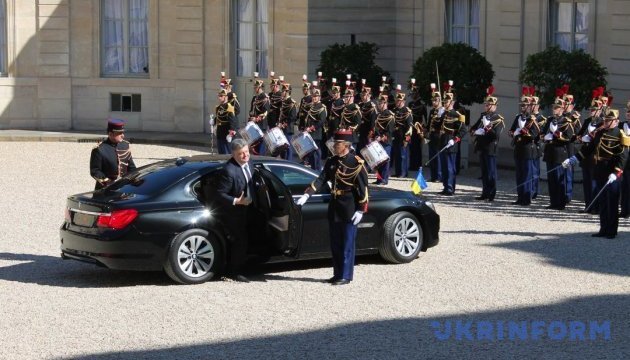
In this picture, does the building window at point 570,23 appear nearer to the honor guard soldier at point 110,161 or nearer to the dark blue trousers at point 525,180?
the dark blue trousers at point 525,180

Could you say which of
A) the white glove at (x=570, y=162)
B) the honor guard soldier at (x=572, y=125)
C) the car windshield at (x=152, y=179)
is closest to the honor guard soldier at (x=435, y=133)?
the honor guard soldier at (x=572, y=125)

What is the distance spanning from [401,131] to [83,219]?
11.6m

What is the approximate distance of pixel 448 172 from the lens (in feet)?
77.0

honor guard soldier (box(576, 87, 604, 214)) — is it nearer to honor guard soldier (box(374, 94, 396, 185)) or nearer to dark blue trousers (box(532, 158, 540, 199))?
dark blue trousers (box(532, 158, 540, 199))

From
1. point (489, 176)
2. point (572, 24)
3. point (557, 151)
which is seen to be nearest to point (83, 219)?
point (557, 151)

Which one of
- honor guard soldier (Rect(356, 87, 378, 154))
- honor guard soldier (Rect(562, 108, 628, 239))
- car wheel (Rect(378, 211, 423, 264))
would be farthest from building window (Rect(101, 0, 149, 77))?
car wheel (Rect(378, 211, 423, 264))

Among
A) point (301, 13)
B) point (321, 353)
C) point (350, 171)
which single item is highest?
point (301, 13)

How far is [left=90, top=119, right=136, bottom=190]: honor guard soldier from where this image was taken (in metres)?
17.1

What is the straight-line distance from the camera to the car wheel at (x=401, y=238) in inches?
635

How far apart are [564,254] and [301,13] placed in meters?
17.2

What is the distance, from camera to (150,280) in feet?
50.4

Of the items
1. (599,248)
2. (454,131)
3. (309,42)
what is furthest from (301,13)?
(599,248)

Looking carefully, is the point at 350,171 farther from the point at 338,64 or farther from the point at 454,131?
the point at 338,64

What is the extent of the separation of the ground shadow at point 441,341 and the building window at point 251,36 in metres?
21.3
